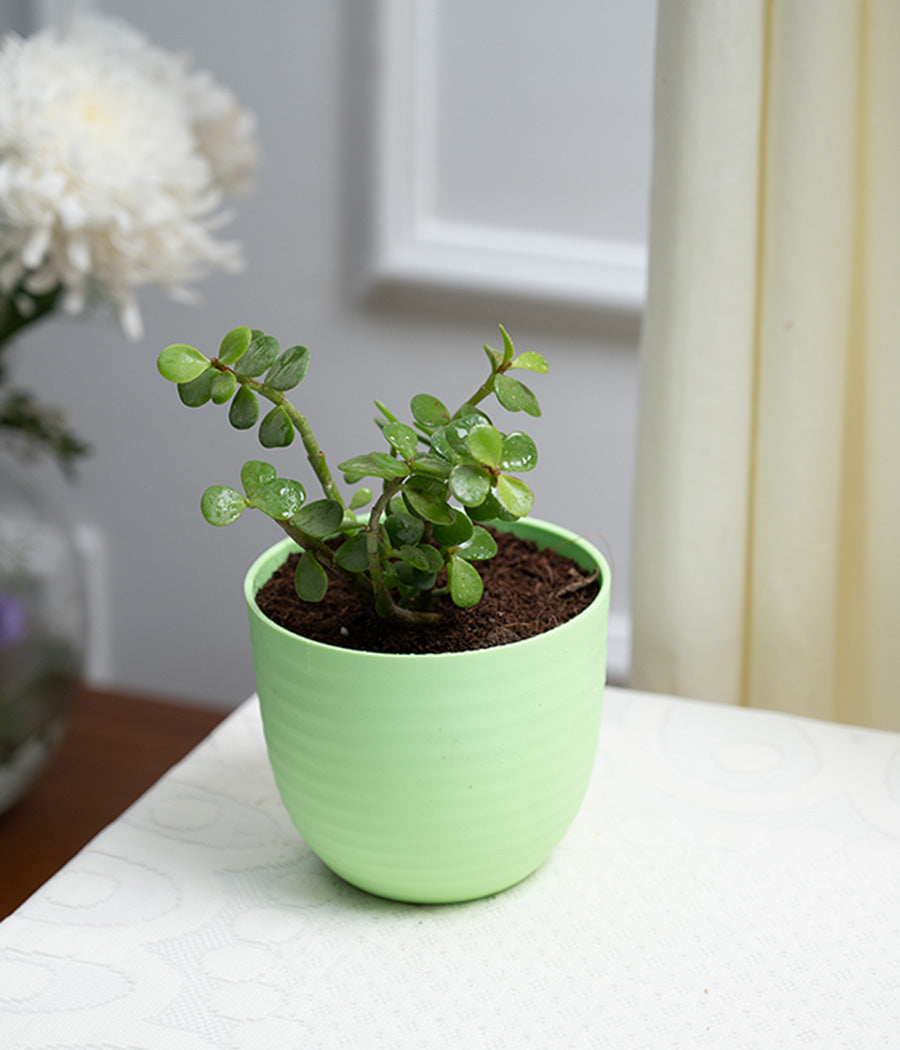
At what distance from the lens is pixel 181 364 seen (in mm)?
396

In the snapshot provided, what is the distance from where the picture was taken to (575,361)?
3.33 feet

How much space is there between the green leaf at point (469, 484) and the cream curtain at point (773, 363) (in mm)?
260

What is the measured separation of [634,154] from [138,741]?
2.22ft

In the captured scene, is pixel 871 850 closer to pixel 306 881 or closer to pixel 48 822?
pixel 306 881

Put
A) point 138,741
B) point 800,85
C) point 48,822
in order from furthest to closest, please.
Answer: point 138,741
point 48,822
point 800,85

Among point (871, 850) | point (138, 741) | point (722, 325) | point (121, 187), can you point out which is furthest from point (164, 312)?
point (871, 850)

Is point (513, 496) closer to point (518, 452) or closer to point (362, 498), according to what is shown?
point (518, 452)

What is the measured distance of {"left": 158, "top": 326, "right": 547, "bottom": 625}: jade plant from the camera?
388 millimetres

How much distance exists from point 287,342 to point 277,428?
71 centimetres

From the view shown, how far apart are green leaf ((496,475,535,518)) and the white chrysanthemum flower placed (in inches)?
13.0

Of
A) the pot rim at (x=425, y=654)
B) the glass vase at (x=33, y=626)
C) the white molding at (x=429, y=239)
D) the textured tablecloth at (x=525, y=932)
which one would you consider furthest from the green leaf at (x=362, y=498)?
the white molding at (x=429, y=239)

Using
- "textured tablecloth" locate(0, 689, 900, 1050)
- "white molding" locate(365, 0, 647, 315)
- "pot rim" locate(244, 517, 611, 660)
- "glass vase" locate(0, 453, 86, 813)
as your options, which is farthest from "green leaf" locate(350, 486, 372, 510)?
"white molding" locate(365, 0, 647, 315)

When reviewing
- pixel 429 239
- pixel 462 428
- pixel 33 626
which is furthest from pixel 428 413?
pixel 429 239

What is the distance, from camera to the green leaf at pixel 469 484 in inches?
14.7
